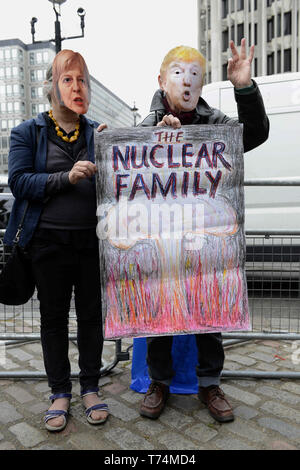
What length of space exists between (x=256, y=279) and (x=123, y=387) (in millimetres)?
1327

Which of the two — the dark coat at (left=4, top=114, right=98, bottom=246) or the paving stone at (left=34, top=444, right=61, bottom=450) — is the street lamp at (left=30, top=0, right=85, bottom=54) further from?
the paving stone at (left=34, top=444, right=61, bottom=450)

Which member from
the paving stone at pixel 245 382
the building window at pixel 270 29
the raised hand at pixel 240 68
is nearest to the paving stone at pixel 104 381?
the paving stone at pixel 245 382

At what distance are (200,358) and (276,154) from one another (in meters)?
3.47

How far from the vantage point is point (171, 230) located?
229cm

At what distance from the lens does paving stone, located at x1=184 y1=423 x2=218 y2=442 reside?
2.21m

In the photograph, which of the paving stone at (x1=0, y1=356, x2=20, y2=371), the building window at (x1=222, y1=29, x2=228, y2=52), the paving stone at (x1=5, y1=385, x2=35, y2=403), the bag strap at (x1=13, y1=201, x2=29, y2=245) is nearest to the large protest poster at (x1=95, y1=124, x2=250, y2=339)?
the bag strap at (x1=13, y1=201, x2=29, y2=245)

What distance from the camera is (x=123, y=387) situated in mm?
2875

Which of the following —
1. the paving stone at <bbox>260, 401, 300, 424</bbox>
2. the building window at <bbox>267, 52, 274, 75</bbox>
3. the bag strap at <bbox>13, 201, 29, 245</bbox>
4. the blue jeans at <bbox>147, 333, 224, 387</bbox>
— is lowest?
the paving stone at <bbox>260, 401, 300, 424</bbox>

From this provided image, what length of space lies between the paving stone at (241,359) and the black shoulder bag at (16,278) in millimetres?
1759

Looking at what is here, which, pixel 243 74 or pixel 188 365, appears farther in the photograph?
pixel 188 365

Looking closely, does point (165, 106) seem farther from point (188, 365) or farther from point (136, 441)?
point (136, 441)

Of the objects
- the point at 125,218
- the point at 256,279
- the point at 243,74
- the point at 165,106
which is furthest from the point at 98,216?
the point at 256,279

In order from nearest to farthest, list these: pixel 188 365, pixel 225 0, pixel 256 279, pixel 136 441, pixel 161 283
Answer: pixel 136 441 < pixel 161 283 < pixel 188 365 < pixel 256 279 < pixel 225 0

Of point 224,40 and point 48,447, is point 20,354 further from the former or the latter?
point 224,40
